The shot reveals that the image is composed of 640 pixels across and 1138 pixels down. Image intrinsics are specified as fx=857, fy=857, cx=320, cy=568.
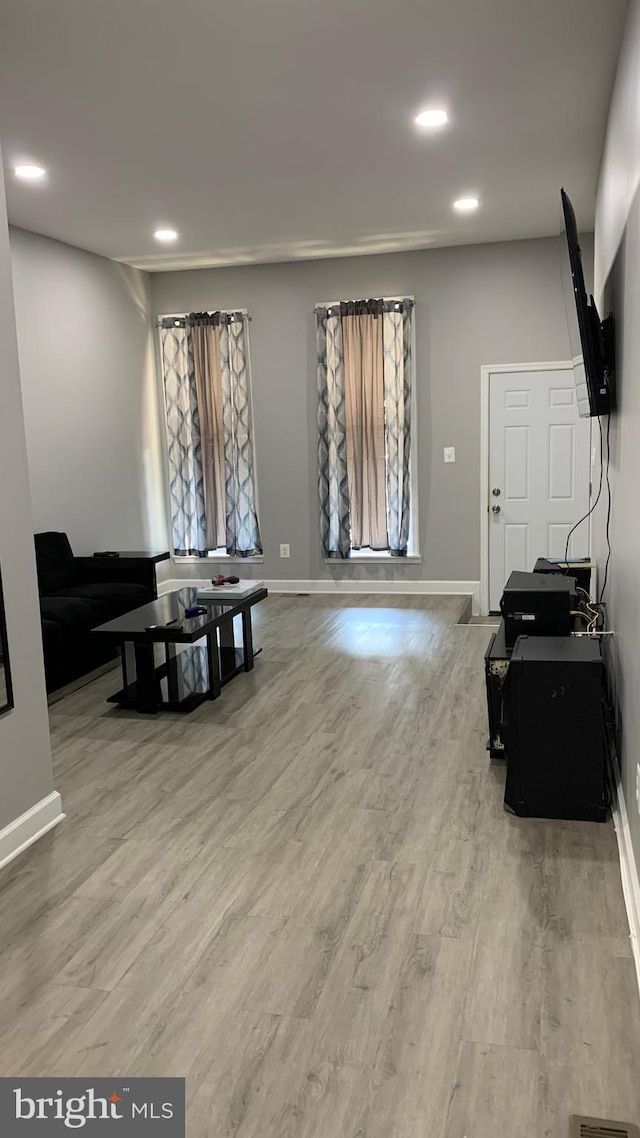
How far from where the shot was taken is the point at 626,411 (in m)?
2.85

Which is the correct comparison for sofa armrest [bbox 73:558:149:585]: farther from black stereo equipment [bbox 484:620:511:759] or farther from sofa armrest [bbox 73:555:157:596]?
black stereo equipment [bbox 484:620:511:759]

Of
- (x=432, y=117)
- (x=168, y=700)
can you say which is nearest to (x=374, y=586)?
(x=168, y=700)

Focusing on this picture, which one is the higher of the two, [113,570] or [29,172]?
[29,172]

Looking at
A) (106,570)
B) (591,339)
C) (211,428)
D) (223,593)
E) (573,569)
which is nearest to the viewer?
(591,339)

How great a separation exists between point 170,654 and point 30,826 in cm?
227

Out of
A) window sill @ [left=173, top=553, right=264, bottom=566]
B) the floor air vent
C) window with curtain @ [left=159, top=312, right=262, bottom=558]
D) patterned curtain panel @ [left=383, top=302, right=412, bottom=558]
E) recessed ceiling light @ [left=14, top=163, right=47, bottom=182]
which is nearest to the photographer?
the floor air vent

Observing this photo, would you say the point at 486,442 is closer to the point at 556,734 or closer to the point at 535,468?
the point at 535,468

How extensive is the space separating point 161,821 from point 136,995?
3.36 ft

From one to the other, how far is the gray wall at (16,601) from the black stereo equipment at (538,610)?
6.29 ft

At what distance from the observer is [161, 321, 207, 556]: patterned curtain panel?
7.34 m

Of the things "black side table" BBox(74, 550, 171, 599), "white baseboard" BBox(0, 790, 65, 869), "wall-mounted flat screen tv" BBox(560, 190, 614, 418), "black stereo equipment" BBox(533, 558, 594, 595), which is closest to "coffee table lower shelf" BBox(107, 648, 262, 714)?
"black side table" BBox(74, 550, 171, 599)

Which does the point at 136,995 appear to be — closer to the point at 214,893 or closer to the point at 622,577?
the point at 214,893

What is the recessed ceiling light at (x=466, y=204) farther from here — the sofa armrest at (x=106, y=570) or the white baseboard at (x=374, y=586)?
the sofa armrest at (x=106, y=570)

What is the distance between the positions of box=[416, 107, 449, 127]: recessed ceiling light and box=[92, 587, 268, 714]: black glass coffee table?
260 cm
